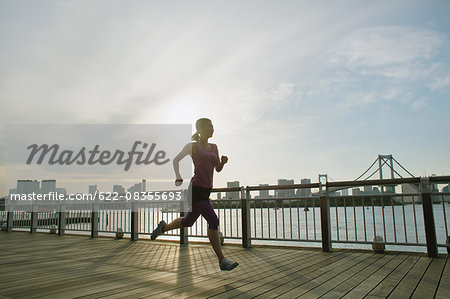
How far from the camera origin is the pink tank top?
341 centimetres

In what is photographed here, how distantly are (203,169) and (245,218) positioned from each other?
269 cm

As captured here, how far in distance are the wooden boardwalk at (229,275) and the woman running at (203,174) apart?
52 centimetres

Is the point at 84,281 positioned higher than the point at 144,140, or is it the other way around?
the point at 144,140

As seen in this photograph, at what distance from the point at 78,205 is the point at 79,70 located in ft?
13.9

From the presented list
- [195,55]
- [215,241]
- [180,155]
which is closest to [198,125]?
[180,155]

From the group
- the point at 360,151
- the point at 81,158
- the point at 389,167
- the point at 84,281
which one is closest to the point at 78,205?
the point at 81,158

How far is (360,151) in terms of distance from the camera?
42625 mm

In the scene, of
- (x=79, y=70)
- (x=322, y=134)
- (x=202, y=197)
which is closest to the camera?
(x=202, y=197)

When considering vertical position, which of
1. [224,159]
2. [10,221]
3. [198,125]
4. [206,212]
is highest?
[198,125]

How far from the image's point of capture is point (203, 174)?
3.42 metres

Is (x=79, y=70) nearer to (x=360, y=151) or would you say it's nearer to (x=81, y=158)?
(x=81, y=158)

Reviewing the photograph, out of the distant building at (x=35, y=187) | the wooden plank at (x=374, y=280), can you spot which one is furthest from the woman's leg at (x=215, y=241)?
the distant building at (x=35, y=187)

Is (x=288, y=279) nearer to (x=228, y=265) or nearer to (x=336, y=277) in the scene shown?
(x=336, y=277)

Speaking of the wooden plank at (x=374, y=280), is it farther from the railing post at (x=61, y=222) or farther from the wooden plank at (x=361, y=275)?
the railing post at (x=61, y=222)
